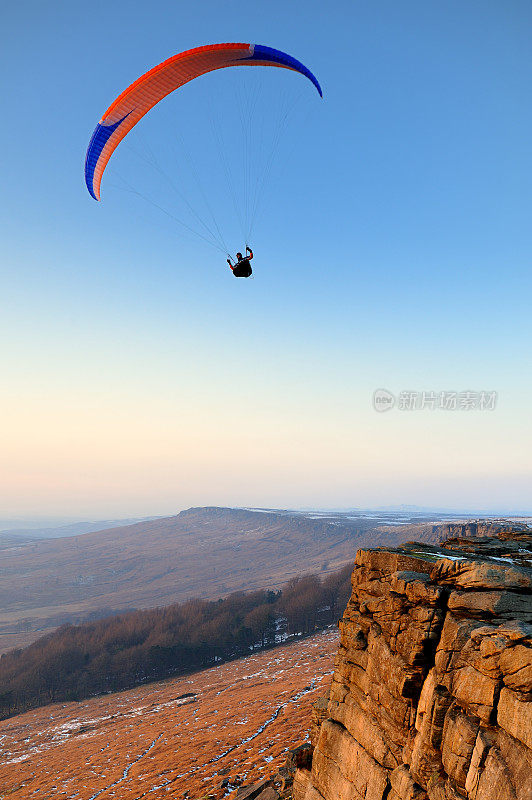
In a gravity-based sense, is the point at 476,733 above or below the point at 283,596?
above

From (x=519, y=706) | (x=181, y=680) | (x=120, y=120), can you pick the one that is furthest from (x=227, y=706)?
(x=120, y=120)

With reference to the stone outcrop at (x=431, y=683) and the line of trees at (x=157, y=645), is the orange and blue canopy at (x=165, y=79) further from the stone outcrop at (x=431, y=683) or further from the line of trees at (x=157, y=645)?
the line of trees at (x=157, y=645)

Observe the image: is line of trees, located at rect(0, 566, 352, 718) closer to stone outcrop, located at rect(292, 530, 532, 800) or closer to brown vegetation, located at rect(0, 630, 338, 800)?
brown vegetation, located at rect(0, 630, 338, 800)

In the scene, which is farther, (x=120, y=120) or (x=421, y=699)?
(x=120, y=120)

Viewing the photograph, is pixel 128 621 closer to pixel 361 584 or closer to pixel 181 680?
pixel 181 680

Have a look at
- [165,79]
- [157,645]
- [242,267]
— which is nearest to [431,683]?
[242,267]

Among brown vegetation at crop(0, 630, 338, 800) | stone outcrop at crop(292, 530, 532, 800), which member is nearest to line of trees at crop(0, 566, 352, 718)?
brown vegetation at crop(0, 630, 338, 800)

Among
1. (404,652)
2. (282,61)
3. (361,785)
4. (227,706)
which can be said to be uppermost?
(282,61)
